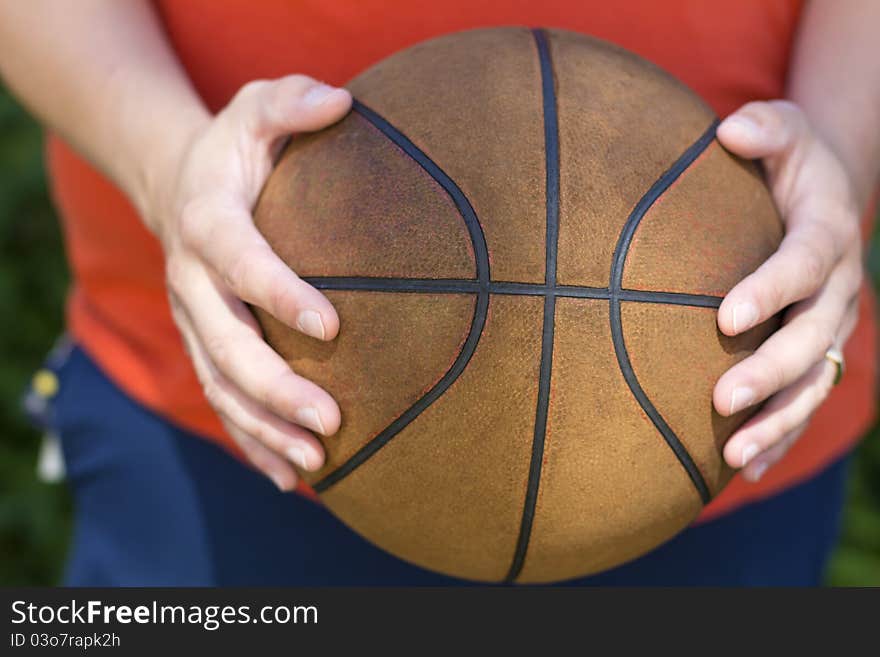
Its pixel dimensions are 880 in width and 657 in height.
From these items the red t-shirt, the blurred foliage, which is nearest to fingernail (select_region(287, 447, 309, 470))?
the red t-shirt

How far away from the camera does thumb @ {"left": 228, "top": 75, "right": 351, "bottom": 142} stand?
1.74 meters

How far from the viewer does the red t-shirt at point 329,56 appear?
2.02 meters

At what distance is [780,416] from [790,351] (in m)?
0.13

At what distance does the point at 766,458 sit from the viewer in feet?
6.15

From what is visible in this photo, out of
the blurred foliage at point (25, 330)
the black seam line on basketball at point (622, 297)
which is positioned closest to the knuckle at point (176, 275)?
the black seam line on basketball at point (622, 297)

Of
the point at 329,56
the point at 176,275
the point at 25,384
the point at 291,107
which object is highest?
the point at 25,384

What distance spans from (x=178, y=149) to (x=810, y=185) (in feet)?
3.76

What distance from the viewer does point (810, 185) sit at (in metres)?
1.84

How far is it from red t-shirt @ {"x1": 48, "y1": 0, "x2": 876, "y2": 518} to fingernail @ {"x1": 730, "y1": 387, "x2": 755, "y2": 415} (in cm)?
70

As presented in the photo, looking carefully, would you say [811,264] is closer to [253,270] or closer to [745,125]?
[745,125]

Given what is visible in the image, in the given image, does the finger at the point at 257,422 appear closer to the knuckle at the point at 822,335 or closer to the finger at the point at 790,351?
the finger at the point at 790,351

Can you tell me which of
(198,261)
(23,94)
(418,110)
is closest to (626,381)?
(418,110)

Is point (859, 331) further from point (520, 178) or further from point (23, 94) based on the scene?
point (23, 94)

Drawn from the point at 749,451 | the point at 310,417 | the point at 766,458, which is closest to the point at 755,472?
the point at 766,458
